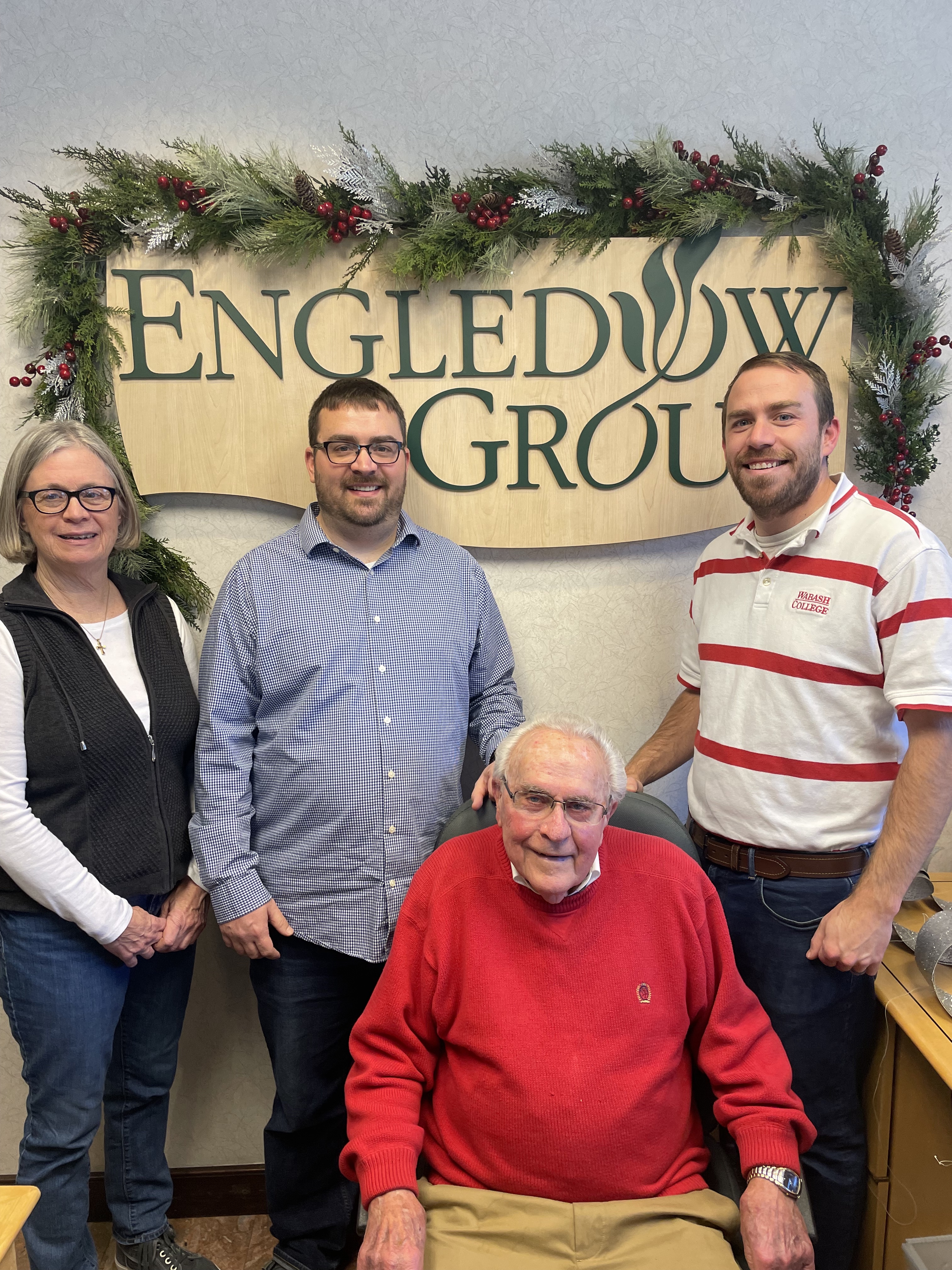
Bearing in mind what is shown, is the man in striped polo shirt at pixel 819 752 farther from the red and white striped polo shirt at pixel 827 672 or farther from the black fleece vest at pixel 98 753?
A: the black fleece vest at pixel 98 753

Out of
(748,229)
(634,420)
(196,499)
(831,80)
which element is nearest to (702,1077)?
(634,420)

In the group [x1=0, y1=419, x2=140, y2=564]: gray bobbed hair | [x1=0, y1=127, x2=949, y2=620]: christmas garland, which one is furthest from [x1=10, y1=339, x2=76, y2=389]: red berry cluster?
[x1=0, y1=419, x2=140, y2=564]: gray bobbed hair

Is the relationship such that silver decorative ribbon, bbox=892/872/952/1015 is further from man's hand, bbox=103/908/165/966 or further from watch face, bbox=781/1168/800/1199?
man's hand, bbox=103/908/165/966

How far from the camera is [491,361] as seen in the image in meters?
2.05

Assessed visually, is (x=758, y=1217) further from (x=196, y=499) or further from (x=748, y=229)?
(x=748, y=229)

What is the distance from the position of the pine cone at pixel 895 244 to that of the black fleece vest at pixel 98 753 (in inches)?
71.0

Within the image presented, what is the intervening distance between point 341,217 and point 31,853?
1.44m

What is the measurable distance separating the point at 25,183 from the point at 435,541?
48.4 inches

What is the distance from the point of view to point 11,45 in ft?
6.50

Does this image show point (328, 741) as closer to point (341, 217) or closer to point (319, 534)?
point (319, 534)

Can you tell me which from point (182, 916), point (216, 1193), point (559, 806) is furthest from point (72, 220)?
point (216, 1193)

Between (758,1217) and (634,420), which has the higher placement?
(634,420)

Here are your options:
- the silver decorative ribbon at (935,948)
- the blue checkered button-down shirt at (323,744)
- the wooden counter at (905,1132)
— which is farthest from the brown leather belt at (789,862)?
the blue checkered button-down shirt at (323,744)

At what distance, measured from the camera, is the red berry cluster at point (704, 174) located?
6.36ft
